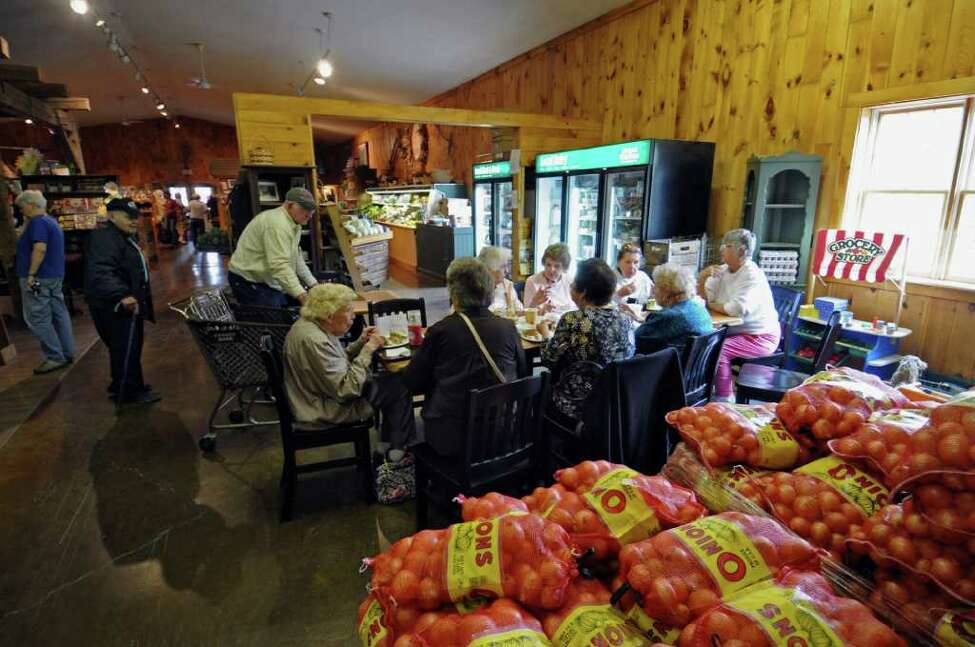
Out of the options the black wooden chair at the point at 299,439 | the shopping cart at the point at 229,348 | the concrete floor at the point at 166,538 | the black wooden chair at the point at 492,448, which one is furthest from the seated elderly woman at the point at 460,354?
the shopping cart at the point at 229,348

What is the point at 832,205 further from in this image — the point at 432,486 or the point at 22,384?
the point at 22,384

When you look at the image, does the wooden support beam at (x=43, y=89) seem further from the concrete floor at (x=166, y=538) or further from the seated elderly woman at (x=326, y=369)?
the seated elderly woman at (x=326, y=369)

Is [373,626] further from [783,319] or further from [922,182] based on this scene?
[922,182]

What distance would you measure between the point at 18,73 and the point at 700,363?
8197 millimetres

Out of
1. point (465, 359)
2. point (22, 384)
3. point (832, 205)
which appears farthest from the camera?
point (22, 384)

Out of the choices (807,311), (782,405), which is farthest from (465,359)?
(807,311)

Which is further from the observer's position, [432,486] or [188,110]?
[188,110]

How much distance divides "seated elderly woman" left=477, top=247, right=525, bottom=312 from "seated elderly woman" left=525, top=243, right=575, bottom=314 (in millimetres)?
135

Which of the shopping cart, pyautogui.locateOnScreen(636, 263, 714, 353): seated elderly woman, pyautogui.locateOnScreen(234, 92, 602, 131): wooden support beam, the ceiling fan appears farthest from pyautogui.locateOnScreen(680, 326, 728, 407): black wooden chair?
the ceiling fan

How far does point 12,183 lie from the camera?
285 inches

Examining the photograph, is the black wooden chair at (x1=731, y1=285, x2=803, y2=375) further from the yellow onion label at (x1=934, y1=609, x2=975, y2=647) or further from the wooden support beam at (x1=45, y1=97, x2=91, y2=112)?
the wooden support beam at (x1=45, y1=97, x2=91, y2=112)

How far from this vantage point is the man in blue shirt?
462 centimetres

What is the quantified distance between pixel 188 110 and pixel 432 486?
18.6m

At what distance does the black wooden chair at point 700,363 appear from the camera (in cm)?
278
